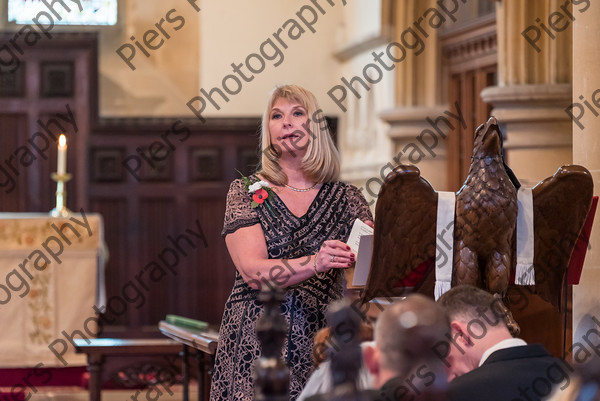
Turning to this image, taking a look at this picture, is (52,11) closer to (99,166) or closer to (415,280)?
(99,166)

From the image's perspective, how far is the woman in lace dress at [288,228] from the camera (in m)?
2.97

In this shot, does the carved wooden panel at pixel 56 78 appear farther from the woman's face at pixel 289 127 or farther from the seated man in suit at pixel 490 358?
the seated man in suit at pixel 490 358

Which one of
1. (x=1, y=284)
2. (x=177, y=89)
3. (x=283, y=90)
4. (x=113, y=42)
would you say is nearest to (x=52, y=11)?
(x=113, y=42)

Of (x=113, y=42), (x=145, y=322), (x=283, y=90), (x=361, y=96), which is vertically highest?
(x=113, y=42)

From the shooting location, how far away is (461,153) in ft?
25.0

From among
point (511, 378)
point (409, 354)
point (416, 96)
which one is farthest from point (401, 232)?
point (416, 96)

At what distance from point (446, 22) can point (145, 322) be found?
3.99 m

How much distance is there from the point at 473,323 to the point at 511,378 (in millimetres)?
204

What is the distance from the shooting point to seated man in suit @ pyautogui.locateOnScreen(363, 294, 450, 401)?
140 cm

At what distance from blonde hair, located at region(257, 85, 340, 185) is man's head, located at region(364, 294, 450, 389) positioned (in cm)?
145

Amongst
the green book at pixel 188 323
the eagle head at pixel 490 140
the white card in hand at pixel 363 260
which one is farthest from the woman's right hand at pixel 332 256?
the green book at pixel 188 323

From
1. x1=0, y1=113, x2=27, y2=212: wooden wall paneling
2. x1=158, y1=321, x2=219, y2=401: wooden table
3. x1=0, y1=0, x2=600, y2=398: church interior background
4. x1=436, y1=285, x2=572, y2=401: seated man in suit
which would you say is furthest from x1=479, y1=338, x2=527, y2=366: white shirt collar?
x1=0, y1=113, x2=27, y2=212: wooden wall paneling

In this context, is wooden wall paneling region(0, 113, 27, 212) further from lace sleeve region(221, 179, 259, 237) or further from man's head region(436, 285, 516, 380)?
man's head region(436, 285, 516, 380)

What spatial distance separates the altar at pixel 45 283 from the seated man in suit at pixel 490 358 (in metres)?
4.39
